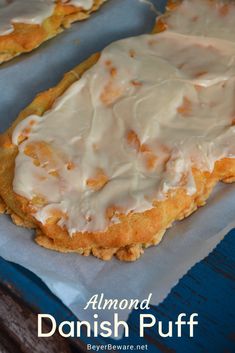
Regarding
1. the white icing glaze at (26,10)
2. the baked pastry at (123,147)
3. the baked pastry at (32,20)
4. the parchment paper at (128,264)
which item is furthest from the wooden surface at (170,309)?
the white icing glaze at (26,10)

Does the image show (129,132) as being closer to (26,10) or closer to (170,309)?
(170,309)

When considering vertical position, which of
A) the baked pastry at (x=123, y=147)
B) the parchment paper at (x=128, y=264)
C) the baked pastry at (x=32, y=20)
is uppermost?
the baked pastry at (x=32, y=20)

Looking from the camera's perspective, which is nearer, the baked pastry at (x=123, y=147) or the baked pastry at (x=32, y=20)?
the baked pastry at (x=123, y=147)

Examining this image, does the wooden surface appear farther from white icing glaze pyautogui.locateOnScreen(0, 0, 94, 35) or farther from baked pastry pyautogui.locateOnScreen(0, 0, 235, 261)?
white icing glaze pyautogui.locateOnScreen(0, 0, 94, 35)

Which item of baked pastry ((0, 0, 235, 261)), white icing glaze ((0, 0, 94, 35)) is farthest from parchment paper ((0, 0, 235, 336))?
white icing glaze ((0, 0, 94, 35))

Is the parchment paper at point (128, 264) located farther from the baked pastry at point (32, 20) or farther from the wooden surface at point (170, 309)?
the baked pastry at point (32, 20)

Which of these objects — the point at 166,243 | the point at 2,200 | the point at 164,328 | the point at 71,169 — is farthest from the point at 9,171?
the point at 164,328
